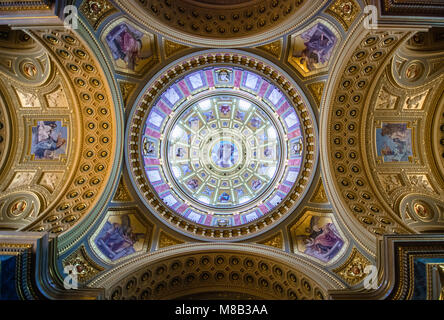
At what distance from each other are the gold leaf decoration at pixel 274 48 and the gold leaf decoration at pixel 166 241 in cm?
1155

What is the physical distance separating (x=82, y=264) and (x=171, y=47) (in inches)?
461

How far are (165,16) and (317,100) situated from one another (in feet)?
29.4

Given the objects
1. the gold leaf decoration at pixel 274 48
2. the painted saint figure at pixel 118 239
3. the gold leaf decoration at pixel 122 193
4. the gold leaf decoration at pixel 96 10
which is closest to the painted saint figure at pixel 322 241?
the gold leaf decoration at pixel 274 48

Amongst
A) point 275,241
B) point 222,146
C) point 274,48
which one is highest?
point 274,48

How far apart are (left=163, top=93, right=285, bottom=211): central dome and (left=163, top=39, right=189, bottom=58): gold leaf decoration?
4105 mm

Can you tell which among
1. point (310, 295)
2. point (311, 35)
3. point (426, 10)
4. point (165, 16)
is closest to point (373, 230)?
point (310, 295)

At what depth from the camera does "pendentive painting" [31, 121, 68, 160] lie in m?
15.1

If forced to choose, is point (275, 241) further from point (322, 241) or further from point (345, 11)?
point (345, 11)

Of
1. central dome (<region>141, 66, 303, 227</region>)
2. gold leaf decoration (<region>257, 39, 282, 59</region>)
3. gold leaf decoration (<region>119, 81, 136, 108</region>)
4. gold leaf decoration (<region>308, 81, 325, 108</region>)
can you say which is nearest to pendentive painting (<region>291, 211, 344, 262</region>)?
central dome (<region>141, 66, 303, 227</region>)

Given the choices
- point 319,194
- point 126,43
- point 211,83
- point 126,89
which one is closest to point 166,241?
point 126,89

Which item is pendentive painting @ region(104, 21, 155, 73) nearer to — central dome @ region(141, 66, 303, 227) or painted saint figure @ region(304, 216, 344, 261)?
central dome @ region(141, 66, 303, 227)

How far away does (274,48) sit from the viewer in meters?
14.7
